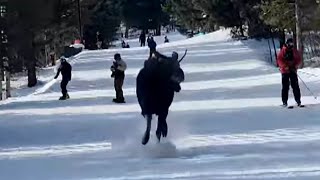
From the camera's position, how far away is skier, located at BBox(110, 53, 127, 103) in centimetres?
2453

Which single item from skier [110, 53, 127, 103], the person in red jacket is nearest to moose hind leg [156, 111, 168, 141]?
the person in red jacket

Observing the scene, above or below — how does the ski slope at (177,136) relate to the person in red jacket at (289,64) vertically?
below

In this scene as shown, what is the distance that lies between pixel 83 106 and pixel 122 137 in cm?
859

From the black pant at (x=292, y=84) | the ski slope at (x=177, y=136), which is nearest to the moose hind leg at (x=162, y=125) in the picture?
the ski slope at (x=177, y=136)

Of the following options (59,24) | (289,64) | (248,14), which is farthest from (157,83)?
(248,14)

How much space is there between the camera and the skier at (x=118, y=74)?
966 inches

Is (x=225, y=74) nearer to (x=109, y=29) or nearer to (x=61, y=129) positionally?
(x=61, y=129)

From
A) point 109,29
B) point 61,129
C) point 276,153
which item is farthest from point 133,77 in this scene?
point 109,29

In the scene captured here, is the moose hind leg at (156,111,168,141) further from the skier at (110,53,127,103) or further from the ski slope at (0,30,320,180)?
the skier at (110,53,127,103)

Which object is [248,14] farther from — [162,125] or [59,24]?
[162,125]

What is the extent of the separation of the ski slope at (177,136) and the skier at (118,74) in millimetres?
407

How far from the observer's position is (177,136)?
602 inches

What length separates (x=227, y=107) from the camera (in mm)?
21312

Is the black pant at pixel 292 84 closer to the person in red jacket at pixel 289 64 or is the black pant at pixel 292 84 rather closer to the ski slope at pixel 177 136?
the person in red jacket at pixel 289 64
